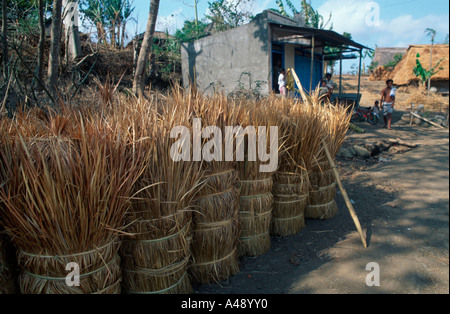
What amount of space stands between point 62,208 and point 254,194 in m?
1.46

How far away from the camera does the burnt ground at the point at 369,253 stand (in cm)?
185

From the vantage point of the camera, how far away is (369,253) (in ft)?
7.64

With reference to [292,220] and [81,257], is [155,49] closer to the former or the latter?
[292,220]

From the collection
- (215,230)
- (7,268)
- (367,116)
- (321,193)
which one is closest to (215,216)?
(215,230)

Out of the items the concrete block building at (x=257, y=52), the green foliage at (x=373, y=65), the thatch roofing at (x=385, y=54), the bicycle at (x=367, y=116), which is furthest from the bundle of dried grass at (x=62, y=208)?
the green foliage at (x=373, y=65)

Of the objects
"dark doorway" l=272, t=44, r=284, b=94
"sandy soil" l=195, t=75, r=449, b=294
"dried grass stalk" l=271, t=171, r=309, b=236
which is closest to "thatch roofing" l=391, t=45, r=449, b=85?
"dark doorway" l=272, t=44, r=284, b=94

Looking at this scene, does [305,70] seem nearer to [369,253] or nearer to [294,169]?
[294,169]

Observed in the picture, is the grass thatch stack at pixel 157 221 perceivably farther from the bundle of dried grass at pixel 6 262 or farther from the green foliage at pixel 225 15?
the green foliage at pixel 225 15

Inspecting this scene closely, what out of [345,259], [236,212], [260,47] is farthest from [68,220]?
[260,47]

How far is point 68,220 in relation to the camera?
4.51 feet

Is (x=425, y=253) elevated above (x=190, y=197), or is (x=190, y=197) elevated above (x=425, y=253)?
(x=190, y=197)
